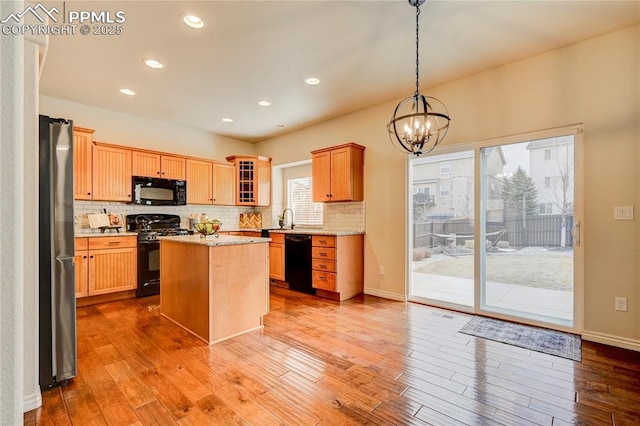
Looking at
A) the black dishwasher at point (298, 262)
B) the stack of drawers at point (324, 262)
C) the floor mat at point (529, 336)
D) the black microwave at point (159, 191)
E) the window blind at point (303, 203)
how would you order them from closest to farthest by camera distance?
the floor mat at point (529, 336) < the stack of drawers at point (324, 262) < the black dishwasher at point (298, 262) < the black microwave at point (159, 191) < the window blind at point (303, 203)

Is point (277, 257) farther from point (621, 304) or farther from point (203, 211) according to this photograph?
point (621, 304)

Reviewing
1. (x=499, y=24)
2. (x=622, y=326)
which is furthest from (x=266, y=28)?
(x=622, y=326)

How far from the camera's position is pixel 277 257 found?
4.89 meters

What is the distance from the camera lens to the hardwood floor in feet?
5.66

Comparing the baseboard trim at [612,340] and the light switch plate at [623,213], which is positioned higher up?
the light switch plate at [623,213]

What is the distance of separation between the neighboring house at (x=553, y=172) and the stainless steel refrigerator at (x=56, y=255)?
418 centimetres

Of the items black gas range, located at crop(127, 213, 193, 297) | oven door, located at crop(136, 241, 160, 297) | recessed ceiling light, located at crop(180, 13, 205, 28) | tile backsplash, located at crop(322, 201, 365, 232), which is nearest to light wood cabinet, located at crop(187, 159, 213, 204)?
black gas range, located at crop(127, 213, 193, 297)

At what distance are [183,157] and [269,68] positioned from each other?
264 cm

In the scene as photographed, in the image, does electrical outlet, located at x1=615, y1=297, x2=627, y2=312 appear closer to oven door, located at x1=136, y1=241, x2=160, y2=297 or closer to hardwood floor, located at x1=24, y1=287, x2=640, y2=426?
hardwood floor, located at x1=24, y1=287, x2=640, y2=426

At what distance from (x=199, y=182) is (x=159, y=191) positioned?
0.71 m

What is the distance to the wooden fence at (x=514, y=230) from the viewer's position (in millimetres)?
3072

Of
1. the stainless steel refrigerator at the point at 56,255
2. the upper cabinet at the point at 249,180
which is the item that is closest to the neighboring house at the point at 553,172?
the stainless steel refrigerator at the point at 56,255

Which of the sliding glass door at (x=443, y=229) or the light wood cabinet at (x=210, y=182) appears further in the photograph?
the light wood cabinet at (x=210, y=182)

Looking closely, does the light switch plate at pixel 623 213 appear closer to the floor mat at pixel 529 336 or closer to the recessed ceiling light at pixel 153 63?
the floor mat at pixel 529 336
